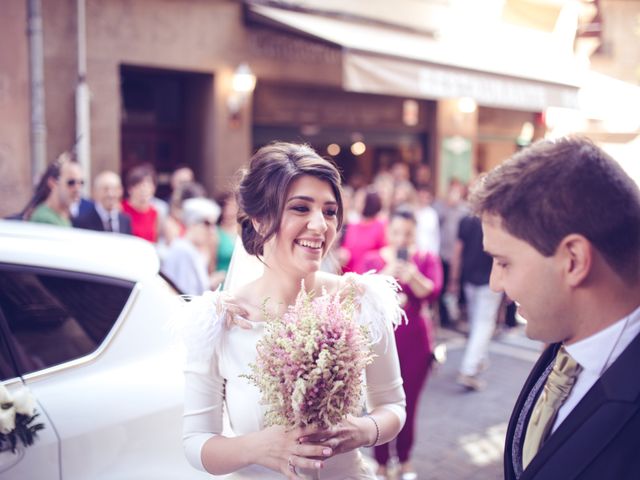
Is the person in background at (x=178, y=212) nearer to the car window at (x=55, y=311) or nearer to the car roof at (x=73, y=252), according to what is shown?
the car roof at (x=73, y=252)

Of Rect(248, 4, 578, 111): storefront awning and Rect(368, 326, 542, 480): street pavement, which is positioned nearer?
Rect(368, 326, 542, 480): street pavement

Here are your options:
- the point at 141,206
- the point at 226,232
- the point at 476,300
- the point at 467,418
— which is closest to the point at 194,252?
the point at 226,232

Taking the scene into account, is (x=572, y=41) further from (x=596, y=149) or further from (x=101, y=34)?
(x=596, y=149)

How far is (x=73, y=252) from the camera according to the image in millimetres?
2734

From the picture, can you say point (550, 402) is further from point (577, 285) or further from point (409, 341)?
point (409, 341)

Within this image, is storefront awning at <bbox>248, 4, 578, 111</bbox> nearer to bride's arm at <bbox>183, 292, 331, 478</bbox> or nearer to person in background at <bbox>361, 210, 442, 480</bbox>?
person in background at <bbox>361, 210, 442, 480</bbox>

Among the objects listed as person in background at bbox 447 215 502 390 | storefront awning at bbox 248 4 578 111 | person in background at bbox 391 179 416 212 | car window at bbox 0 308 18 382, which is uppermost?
storefront awning at bbox 248 4 578 111

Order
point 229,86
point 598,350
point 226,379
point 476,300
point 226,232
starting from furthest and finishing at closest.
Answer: point 229,86 → point 476,300 → point 226,232 → point 226,379 → point 598,350

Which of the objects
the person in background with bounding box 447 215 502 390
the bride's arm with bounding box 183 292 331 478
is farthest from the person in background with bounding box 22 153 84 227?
the person in background with bounding box 447 215 502 390

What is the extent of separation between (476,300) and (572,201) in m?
5.85

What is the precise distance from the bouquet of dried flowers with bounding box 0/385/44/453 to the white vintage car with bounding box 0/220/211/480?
0.03 m

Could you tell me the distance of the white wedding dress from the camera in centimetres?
218

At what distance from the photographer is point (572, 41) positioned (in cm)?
1717

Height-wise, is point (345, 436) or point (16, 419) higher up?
point (345, 436)
